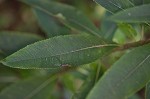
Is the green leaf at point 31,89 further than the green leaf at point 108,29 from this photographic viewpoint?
No

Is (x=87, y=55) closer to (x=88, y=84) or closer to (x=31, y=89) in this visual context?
(x=88, y=84)

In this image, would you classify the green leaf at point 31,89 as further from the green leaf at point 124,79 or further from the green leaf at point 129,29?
the green leaf at point 124,79

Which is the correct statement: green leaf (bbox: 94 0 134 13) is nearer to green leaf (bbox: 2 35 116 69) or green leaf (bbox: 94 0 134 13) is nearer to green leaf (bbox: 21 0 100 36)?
green leaf (bbox: 2 35 116 69)

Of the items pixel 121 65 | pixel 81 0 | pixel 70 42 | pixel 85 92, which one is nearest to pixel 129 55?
pixel 121 65

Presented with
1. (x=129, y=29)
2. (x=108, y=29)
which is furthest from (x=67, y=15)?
(x=129, y=29)

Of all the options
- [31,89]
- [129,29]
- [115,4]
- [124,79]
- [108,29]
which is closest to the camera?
[124,79]

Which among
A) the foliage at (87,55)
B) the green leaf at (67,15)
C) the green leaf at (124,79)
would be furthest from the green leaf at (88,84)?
the green leaf at (124,79)

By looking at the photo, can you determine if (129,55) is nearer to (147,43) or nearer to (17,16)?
(147,43)
